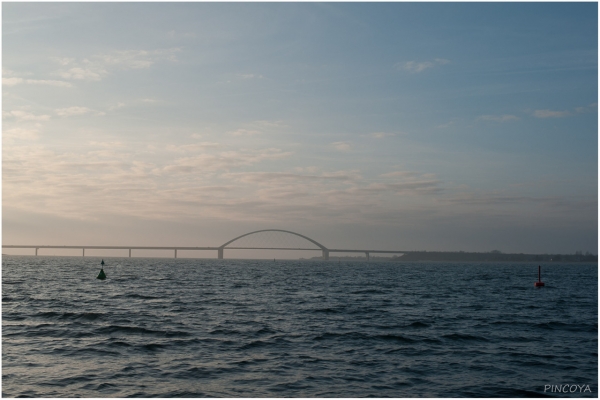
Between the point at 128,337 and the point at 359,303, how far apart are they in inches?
924

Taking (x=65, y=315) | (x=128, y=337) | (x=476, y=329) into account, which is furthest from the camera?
(x=65, y=315)

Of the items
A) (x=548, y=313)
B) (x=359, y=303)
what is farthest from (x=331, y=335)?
(x=548, y=313)

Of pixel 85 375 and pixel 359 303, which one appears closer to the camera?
pixel 85 375

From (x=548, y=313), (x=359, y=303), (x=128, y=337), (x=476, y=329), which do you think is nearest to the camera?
(x=128, y=337)

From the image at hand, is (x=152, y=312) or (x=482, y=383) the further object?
(x=152, y=312)

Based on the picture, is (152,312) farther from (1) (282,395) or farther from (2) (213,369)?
(1) (282,395)

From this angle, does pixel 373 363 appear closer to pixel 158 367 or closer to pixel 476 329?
pixel 158 367

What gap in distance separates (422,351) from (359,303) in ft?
69.3

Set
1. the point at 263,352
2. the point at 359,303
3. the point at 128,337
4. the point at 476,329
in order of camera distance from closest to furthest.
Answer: the point at 263,352
the point at 128,337
the point at 476,329
the point at 359,303

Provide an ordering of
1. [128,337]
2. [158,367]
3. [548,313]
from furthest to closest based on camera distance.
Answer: [548,313] → [128,337] → [158,367]

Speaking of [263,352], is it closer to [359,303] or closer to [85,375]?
[85,375]

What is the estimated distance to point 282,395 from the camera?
1803 cm

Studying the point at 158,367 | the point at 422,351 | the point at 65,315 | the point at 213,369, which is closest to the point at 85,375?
the point at 158,367

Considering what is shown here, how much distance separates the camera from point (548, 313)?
4078cm
